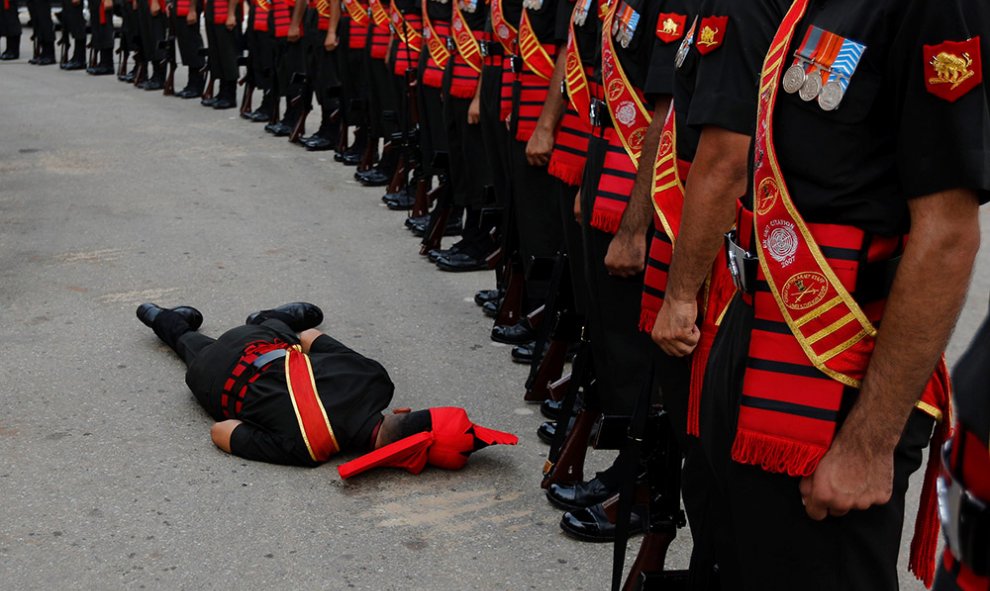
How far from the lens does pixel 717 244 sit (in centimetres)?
274

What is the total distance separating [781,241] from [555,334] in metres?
2.69

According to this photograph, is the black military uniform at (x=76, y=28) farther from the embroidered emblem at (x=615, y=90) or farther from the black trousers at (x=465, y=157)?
the embroidered emblem at (x=615, y=90)

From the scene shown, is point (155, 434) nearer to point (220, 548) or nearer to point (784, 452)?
point (220, 548)

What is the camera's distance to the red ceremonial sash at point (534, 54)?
18.1 ft

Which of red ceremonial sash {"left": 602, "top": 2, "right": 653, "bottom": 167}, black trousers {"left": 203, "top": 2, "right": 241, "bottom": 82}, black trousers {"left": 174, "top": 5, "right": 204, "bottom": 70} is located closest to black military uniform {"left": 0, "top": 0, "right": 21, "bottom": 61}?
black trousers {"left": 174, "top": 5, "right": 204, "bottom": 70}

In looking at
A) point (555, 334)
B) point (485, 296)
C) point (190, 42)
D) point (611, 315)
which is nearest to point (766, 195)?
point (611, 315)

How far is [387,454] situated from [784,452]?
2271 millimetres

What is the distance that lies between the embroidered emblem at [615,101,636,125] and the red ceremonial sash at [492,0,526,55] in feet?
7.18

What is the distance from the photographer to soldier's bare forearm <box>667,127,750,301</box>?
265cm

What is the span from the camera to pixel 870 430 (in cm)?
213

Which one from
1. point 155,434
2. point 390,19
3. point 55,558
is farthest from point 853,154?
point 390,19

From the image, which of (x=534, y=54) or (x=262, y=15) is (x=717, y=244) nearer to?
(x=534, y=54)

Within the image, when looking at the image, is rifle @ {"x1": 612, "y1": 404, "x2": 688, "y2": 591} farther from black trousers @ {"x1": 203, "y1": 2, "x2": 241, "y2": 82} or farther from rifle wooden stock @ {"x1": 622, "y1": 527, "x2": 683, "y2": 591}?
black trousers @ {"x1": 203, "y1": 2, "x2": 241, "y2": 82}

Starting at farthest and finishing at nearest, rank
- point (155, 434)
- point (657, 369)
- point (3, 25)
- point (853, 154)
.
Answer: point (3, 25) → point (155, 434) → point (657, 369) → point (853, 154)
